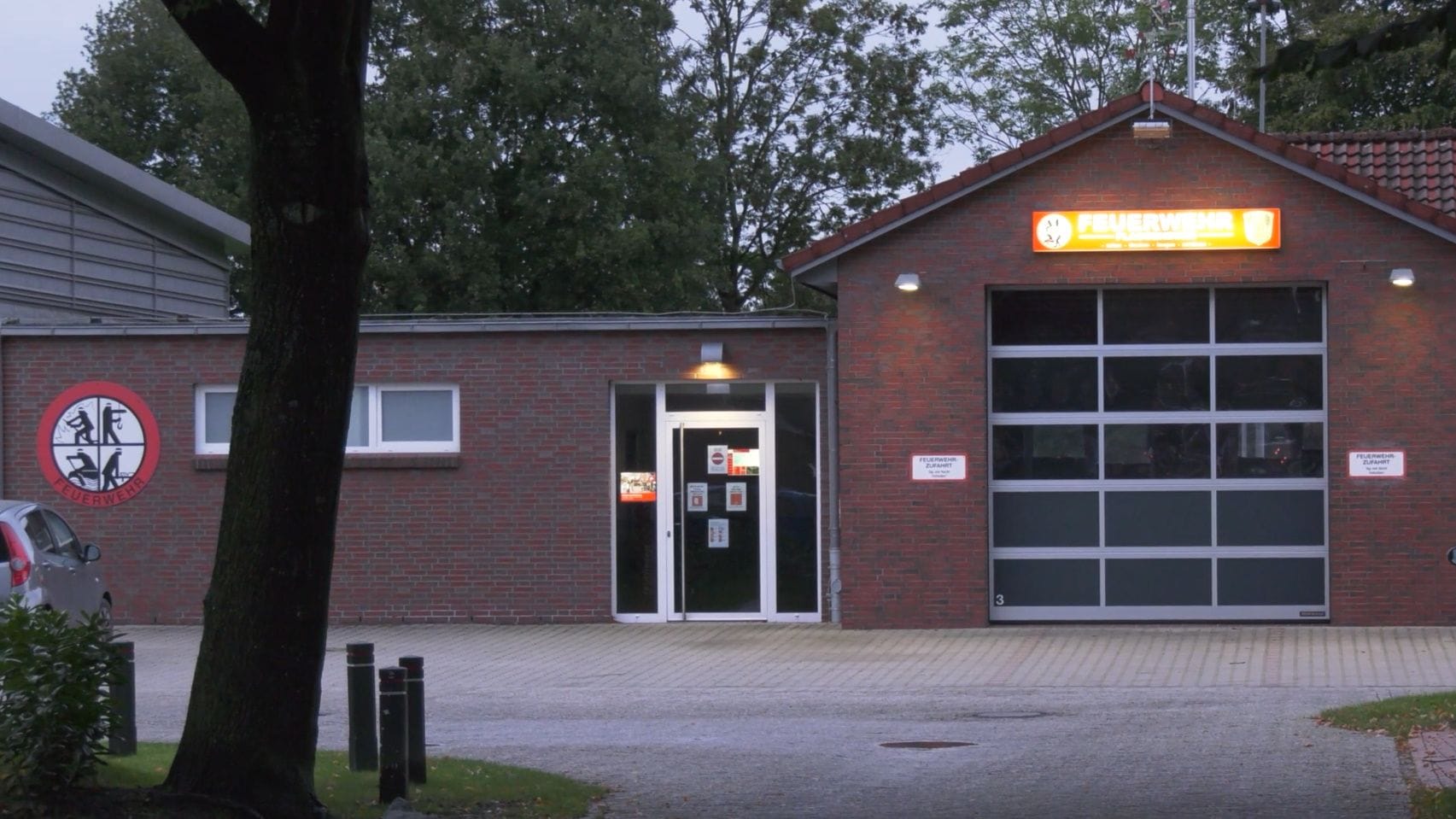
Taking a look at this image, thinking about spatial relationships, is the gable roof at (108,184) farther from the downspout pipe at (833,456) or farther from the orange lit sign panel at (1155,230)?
the orange lit sign panel at (1155,230)

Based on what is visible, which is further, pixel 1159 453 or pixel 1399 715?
pixel 1159 453

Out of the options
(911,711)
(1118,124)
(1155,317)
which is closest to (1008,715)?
(911,711)

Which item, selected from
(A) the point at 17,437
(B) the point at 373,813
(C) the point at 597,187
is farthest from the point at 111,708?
(C) the point at 597,187

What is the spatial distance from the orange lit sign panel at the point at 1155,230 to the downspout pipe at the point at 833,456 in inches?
94.1

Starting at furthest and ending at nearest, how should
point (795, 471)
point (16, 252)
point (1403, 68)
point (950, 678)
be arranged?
point (1403, 68) → point (16, 252) → point (795, 471) → point (950, 678)

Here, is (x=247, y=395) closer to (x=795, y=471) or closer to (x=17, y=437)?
(x=795, y=471)

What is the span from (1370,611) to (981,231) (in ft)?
17.6

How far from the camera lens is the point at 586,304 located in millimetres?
36656

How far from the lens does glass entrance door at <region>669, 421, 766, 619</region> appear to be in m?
19.0

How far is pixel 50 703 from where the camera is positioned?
7.41m

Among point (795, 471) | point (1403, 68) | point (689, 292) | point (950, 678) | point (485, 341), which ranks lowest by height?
point (950, 678)

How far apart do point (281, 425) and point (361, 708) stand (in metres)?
2.18

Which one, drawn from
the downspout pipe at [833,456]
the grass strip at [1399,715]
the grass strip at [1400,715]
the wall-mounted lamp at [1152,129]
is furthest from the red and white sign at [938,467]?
the grass strip at [1399,715]

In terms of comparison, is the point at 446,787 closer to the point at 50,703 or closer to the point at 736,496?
the point at 50,703
